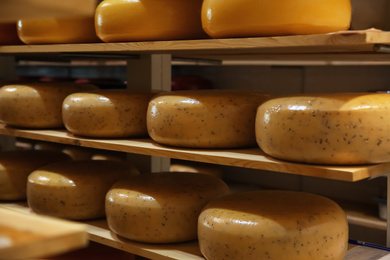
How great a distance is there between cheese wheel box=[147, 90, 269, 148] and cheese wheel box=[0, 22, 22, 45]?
1140 millimetres

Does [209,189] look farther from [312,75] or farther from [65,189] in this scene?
[312,75]

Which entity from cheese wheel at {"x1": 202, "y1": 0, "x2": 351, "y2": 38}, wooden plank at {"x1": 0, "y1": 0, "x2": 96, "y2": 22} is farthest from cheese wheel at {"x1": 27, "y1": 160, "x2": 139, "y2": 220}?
wooden plank at {"x1": 0, "y1": 0, "x2": 96, "y2": 22}

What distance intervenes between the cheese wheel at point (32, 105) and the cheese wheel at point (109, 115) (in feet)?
0.93

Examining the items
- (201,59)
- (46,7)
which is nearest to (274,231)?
(46,7)

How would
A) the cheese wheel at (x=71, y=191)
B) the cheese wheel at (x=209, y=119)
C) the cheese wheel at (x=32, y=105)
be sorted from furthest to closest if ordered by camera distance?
the cheese wheel at (x=32, y=105), the cheese wheel at (x=71, y=191), the cheese wheel at (x=209, y=119)

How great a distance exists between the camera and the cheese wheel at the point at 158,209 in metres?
A: 1.85

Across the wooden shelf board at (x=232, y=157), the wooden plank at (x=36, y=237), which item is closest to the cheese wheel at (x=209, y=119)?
the wooden shelf board at (x=232, y=157)

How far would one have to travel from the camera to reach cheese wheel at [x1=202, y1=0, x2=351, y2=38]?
1487 mm

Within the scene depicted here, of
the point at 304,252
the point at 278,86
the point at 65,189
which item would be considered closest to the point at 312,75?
the point at 278,86

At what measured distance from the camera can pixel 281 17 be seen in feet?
4.90

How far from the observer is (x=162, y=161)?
256 centimetres

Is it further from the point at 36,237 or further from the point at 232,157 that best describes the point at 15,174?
the point at 36,237

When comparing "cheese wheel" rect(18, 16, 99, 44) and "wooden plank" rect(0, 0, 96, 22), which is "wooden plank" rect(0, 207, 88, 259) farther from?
"cheese wheel" rect(18, 16, 99, 44)

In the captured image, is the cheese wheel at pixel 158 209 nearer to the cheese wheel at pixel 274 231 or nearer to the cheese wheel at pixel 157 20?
the cheese wheel at pixel 274 231
